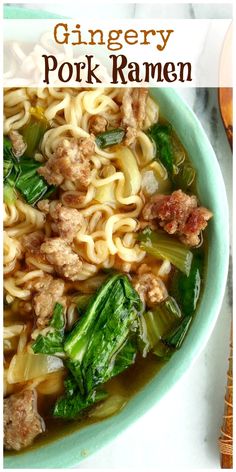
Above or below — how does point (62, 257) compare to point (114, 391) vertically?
above

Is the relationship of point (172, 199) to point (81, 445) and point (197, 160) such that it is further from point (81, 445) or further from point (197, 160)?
point (81, 445)

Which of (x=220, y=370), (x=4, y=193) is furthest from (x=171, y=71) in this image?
(x=220, y=370)

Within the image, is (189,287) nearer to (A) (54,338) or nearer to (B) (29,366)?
(A) (54,338)

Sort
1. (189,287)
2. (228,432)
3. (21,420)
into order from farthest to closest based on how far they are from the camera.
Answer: (228,432)
(189,287)
(21,420)

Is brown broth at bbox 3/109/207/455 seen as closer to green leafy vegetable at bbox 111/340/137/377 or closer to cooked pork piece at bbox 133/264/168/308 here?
green leafy vegetable at bbox 111/340/137/377

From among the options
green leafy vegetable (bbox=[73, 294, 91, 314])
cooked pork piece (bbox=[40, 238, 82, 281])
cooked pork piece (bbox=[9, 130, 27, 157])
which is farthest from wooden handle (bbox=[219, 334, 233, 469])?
cooked pork piece (bbox=[9, 130, 27, 157])

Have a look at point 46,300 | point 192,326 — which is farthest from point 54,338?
point 192,326

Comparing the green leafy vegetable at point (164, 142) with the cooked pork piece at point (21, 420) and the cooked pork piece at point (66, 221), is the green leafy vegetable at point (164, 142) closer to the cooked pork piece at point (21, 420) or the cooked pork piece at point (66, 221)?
the cooked pork piece at point (66, 221)

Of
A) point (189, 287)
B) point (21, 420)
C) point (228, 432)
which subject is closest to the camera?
point (21, 420)
